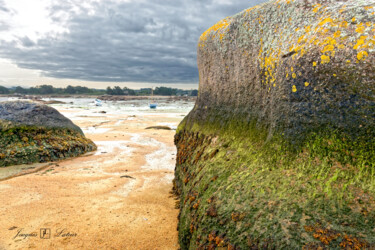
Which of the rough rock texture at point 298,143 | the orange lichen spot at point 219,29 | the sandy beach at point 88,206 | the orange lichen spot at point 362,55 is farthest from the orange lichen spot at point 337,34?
the sandy beach at point 88,206

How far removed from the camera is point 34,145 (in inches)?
263

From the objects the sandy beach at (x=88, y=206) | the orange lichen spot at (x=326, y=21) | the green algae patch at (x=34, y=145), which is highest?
the orange lichen spot at (x=326, y=21)

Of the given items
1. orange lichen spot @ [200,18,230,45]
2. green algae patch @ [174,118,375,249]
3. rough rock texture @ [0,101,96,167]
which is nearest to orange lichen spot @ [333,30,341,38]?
green algae patch @ [174,118,375,249]

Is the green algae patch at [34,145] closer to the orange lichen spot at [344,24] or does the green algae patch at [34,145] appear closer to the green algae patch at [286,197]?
the green algae patch at [286,197]

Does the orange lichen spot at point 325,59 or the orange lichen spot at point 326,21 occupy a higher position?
the orange lichen spot at point 326,21

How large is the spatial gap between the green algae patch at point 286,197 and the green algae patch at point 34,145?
17.6 feet

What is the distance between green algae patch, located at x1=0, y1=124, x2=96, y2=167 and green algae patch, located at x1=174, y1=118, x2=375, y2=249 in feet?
17.6

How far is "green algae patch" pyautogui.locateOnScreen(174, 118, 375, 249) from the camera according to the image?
5.31 ft

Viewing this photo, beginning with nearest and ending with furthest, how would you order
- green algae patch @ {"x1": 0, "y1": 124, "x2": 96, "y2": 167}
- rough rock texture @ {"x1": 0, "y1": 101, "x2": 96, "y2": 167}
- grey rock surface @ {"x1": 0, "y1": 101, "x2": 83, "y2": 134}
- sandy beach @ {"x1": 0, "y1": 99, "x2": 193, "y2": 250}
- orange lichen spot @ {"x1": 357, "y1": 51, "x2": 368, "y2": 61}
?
orange lichen spot @ {"x1": 357, "y1": 51, "x2": 368, "y2": 61}, sandy beach @ {"x1": 0, "y1": 99, "x2": 193, "y2": 250}, green algae patch @ {"x1": 0, "y1": 124, "x2": 96, "y2": 167}, rough rock texture @ {"x1": 0, "y1": 101, "x2": 96, "y2": 167}, grey rock surface @ {"x1": 0, "y1": 101, "x2": 83, "y2": 134}

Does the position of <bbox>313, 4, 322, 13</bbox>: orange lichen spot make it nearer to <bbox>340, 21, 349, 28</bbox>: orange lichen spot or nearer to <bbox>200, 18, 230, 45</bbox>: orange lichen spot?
<bbox>340, 21, 349, 28</bbox>: orange lichen spot

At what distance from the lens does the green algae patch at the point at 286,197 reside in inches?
63.7

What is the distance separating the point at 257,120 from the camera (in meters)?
2.75

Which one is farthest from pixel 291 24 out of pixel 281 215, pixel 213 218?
pixel 213 218

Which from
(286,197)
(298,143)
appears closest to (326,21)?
(298,143)
